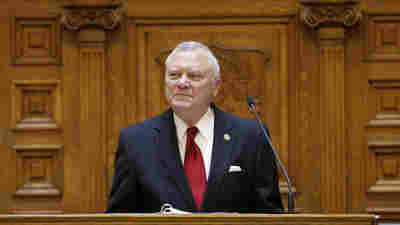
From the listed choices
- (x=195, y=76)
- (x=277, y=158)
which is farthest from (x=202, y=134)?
(x=277, y=158)

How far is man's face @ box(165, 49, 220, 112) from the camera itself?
161 inches

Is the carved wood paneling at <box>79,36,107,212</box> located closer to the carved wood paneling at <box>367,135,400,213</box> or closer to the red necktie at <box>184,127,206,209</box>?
the carved wood paneling at <box>367,135,400,213</box>

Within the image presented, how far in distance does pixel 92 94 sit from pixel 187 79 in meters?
2.22

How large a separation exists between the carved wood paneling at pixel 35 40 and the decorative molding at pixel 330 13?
5.97 ft

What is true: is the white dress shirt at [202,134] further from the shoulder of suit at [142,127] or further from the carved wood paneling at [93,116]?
the carved wood paneling at [93,116]

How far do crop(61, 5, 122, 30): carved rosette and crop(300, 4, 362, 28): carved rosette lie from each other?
136cm

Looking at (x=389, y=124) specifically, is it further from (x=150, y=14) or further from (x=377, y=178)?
(x=150, y=14)

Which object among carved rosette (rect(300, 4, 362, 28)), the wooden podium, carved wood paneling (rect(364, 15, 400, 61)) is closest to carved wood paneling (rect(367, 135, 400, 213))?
carved wood paneling (rect(364, 15, 400, 61))

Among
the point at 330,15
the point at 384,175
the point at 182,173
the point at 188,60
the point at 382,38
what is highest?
the point at 330,15

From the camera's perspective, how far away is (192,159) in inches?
163

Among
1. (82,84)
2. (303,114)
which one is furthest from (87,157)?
(303,114)

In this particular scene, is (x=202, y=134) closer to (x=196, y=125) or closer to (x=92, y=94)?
(x=196, y=125)

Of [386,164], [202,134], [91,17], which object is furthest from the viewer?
[91,17]

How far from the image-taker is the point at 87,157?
6172mm
